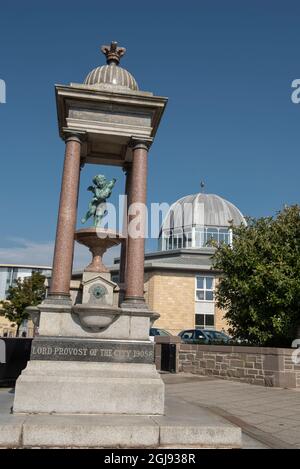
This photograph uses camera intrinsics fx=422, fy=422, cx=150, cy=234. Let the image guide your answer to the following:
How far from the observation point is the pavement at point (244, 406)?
279 inches

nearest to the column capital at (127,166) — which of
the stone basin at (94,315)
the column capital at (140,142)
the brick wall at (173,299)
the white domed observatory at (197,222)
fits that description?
the column capital at (140,142)

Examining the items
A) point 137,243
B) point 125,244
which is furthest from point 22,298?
point 137,243

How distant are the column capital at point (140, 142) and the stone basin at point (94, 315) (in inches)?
145

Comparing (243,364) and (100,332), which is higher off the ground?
(100,332)

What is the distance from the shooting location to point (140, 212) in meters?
9.34

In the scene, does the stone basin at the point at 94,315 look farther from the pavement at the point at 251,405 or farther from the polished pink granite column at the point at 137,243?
the pavement at the point at 251,405

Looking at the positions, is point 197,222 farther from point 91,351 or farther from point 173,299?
point 91,351

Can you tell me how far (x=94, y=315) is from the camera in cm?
823

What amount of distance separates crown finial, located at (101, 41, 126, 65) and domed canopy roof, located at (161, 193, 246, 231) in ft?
128

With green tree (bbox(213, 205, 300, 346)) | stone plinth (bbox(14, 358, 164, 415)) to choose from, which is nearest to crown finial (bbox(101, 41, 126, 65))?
stone plinth (bbox(14, 358, 164, 415))

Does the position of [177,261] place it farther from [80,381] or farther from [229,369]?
[80,381]

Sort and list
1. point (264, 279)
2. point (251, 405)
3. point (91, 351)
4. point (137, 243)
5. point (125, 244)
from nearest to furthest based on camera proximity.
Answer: point (91, 351) < point (137, 243) < point (251, 405) < point (125, 244) < point (264, 279)

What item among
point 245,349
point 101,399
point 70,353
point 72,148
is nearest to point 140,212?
point 72,148

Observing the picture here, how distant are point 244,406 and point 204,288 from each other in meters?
29.5
